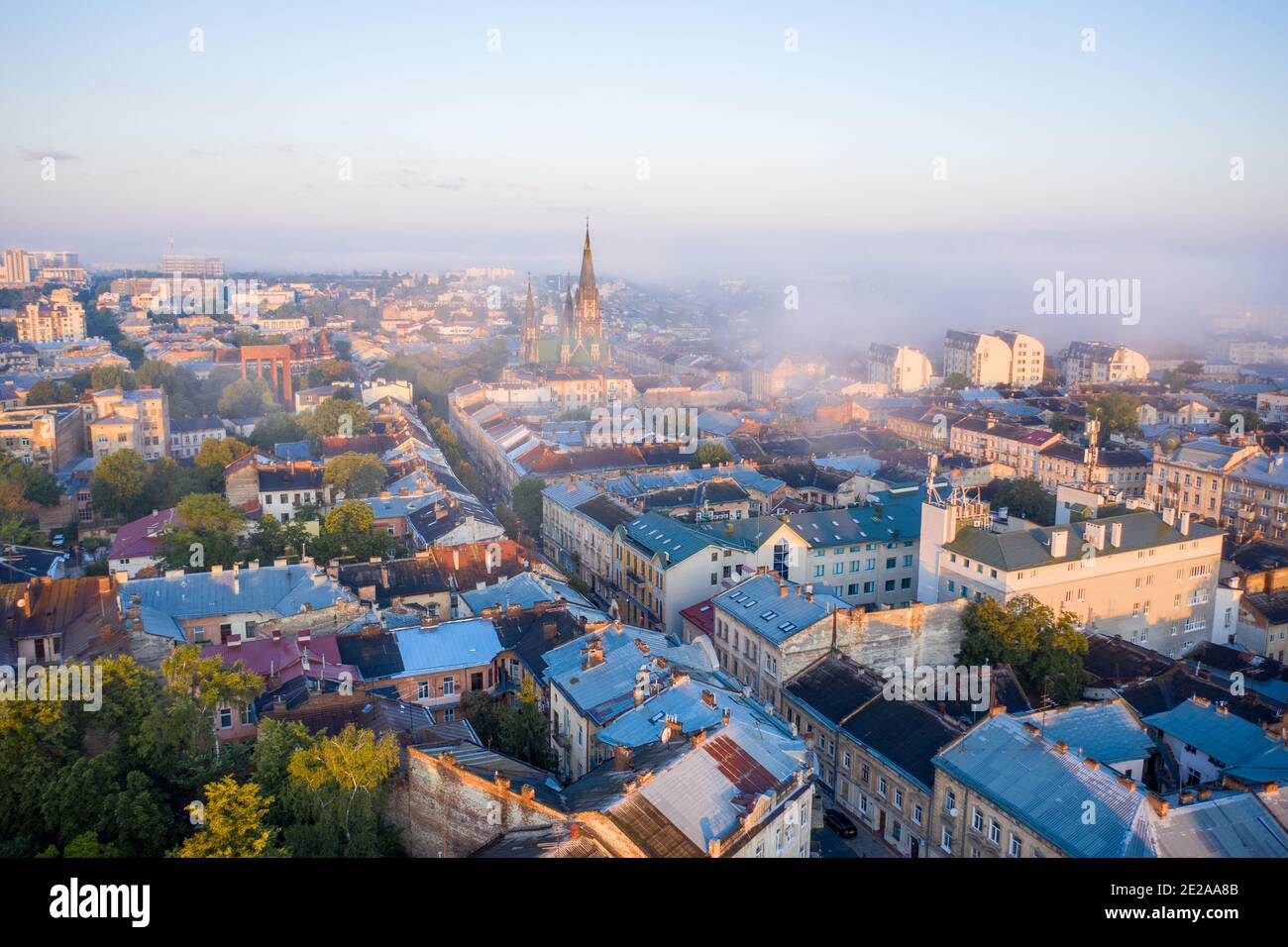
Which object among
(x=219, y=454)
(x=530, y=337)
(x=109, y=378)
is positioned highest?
(x=530, y=337)

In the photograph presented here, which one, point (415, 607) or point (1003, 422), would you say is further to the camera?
point (1003, 422)

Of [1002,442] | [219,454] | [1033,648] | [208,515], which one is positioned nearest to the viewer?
[1033,648]

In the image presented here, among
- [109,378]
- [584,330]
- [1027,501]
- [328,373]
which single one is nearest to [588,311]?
[584,330]

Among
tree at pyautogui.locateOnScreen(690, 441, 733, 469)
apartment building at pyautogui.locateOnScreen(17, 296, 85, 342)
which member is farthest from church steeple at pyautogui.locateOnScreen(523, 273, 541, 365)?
Answer: tree at pyautogui.locateOnScreen(690, 441, 733, 469)

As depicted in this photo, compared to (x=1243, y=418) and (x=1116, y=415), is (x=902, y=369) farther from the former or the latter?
(x=1243, y=418)

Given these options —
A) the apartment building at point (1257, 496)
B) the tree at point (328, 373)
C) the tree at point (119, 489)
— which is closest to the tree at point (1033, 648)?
the apartment building at point (1257, 496)
